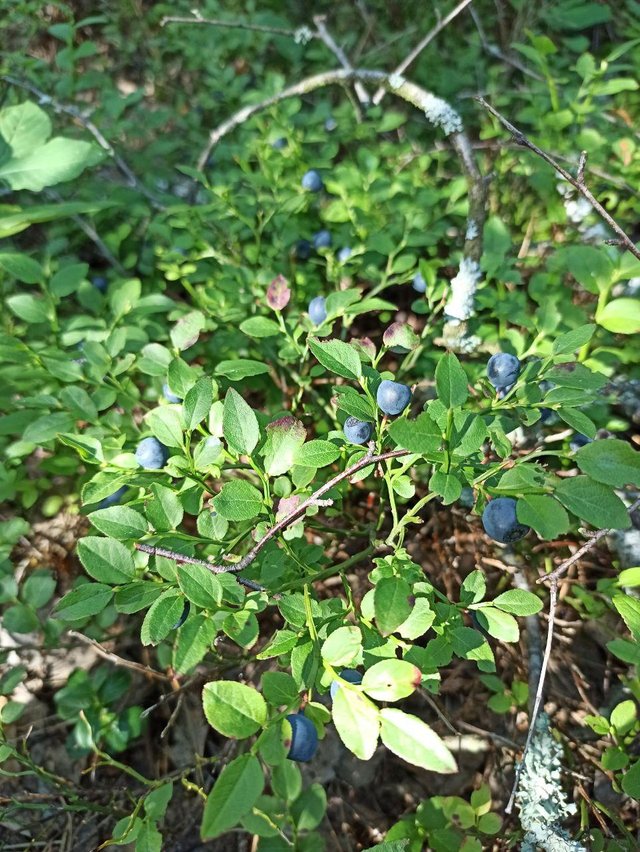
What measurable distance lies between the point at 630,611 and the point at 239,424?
662 mm

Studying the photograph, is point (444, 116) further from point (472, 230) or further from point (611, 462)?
point (611, 462)

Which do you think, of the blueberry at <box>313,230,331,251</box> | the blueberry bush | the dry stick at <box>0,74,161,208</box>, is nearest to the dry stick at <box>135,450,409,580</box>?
the blueberry bush

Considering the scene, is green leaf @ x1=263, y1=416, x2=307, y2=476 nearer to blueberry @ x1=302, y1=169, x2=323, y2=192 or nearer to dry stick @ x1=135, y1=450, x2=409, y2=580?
dry stick @ x1=135, y1=450, x2=409, y2=580

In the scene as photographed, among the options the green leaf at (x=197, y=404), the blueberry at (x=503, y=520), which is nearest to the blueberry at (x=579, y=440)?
the blueberry at (x=503, y=520)

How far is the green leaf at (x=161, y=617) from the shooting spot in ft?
2.59

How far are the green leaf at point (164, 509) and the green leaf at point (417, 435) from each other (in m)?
0.36

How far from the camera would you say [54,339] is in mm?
1488

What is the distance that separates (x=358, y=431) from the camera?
0.97 metres

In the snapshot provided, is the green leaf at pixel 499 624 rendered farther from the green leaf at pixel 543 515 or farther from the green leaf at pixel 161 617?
the green leaf at pixel 161 617

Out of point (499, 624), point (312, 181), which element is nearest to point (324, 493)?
point (499, 624)

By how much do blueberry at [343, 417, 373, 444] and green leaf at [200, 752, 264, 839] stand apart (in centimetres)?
49

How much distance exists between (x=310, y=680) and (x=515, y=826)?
805 mm

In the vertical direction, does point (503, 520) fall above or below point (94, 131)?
below

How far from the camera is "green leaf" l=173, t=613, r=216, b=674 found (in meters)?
0.75
